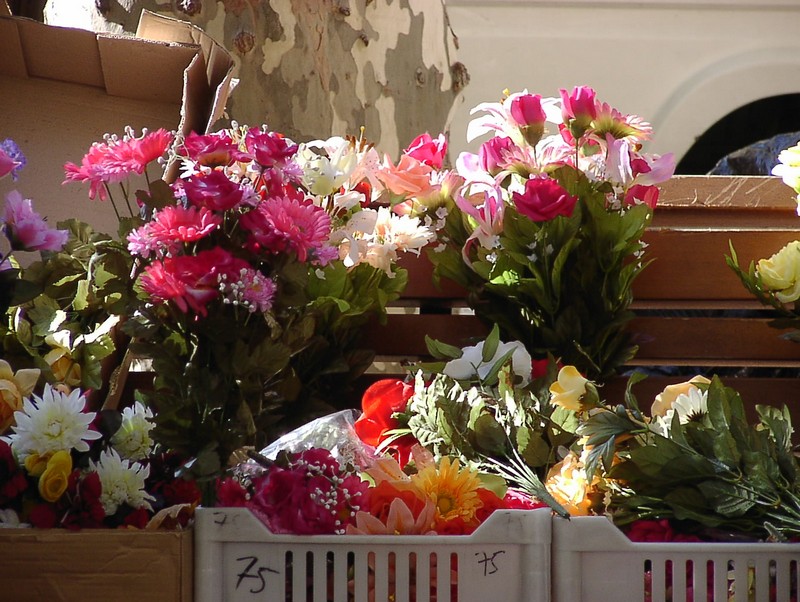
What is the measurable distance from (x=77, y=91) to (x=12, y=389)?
0.58m

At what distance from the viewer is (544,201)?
103cm

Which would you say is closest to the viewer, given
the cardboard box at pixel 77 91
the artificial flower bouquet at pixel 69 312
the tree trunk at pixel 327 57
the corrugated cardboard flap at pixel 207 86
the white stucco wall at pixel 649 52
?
the artificial flower bouquet at pixel 69 312

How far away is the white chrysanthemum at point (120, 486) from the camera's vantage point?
73cm

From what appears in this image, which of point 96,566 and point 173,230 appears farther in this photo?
point 173,230

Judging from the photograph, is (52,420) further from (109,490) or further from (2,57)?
(2,57)

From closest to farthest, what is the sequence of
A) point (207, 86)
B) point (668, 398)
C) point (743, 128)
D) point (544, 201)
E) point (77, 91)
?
point (668, 398) → point (544, 201) → point (207, 86) → point (77, 91) → point (743, 128)

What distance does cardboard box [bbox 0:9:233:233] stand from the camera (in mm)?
1252

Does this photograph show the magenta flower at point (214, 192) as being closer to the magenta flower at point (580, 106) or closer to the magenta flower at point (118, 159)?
the magenta flower at point (118, 159)

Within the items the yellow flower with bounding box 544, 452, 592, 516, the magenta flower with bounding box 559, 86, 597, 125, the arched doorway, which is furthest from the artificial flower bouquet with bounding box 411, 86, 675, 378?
the arched doorway

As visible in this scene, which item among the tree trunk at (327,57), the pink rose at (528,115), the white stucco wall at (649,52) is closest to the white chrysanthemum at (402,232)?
the pink rose at (528,115)

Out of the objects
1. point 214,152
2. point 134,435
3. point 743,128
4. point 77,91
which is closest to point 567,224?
point 214,152

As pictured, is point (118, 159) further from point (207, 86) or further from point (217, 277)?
point (207, 86)

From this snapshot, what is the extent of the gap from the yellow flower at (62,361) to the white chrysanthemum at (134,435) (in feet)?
0.58

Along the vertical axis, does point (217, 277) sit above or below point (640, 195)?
below
